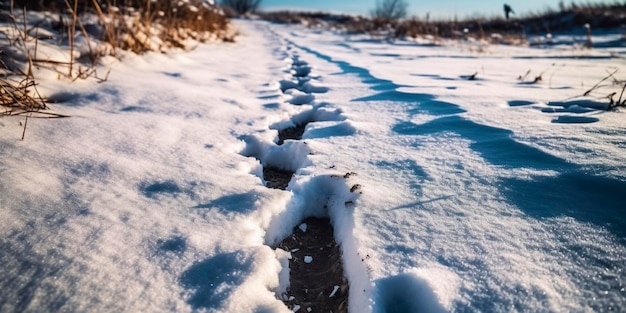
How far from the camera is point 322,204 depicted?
103 cm

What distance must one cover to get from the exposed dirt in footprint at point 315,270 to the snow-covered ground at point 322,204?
0.03 m

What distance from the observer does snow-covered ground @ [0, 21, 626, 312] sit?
2.10 feet

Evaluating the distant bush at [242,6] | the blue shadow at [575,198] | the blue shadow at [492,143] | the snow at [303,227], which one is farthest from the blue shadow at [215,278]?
the distant bush at [242,6]

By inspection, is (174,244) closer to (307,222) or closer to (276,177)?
(307,222)

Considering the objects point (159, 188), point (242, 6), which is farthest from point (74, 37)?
point (242, 6)

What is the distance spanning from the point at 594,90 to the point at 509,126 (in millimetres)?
891

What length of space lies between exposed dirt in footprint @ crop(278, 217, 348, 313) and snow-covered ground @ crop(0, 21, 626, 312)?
3 centimetres

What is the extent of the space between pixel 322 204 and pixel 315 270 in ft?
0.77

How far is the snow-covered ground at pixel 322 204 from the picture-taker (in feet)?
2.10

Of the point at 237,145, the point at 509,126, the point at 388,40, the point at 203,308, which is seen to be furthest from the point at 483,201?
the point at 388,40

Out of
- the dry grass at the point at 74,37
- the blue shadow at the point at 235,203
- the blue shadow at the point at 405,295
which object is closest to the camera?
the blue shadow at the point at 405,295

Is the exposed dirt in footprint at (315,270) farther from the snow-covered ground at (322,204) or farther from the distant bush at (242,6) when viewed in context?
the distant bush at (242,6)

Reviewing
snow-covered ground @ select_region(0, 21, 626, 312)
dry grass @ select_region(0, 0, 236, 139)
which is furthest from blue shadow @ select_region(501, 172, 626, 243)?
dry grass @ select_region(0, 0, 236, 139)

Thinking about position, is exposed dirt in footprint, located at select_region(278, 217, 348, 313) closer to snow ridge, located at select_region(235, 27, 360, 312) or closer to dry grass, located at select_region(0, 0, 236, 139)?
snow ridge, located at select_region(235, 27, 360, 312)
